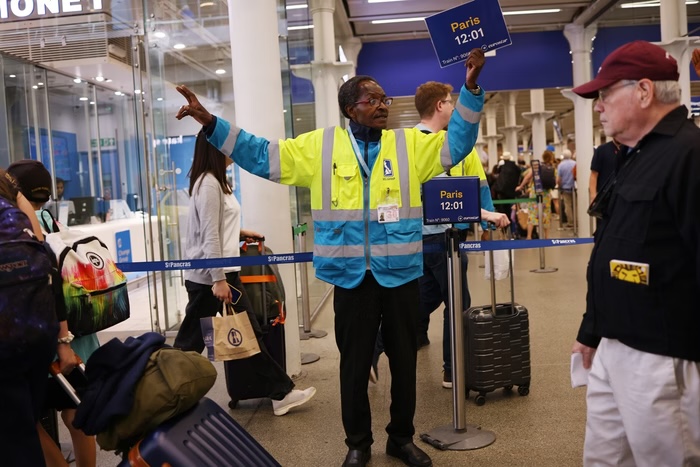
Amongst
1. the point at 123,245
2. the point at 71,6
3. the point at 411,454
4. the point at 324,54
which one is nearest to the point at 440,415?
the point at 411,454

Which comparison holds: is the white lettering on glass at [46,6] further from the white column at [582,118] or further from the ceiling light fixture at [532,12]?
the white column at [582,118]

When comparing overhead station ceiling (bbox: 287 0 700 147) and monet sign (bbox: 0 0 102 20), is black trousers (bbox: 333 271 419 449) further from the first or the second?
overhead station ceiling (bbox: 287 0 700 147)

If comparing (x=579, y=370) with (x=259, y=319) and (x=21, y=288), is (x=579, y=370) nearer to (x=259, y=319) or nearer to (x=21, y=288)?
(x=21, y=288)

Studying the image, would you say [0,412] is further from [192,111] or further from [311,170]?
[311,170]

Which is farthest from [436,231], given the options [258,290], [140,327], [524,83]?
[524,83]

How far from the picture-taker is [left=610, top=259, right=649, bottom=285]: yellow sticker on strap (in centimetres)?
186

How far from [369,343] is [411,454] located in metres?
0.55

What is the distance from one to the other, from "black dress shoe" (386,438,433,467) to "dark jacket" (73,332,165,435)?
55.2 inches

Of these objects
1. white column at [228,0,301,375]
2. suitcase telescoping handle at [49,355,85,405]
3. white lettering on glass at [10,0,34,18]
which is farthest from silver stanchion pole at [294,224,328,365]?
suitcase telescoping handle at [49,355,85,405]

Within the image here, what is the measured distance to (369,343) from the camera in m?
3.20

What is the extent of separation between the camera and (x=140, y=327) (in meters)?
7.33

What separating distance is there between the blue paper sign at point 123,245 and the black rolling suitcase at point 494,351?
6403 mm

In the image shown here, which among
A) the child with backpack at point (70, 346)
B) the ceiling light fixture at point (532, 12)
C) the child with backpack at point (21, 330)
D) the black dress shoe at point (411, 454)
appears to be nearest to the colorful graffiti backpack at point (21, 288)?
the child with backpack at point (21, 330)

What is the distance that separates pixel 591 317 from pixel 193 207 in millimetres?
→ 2410
